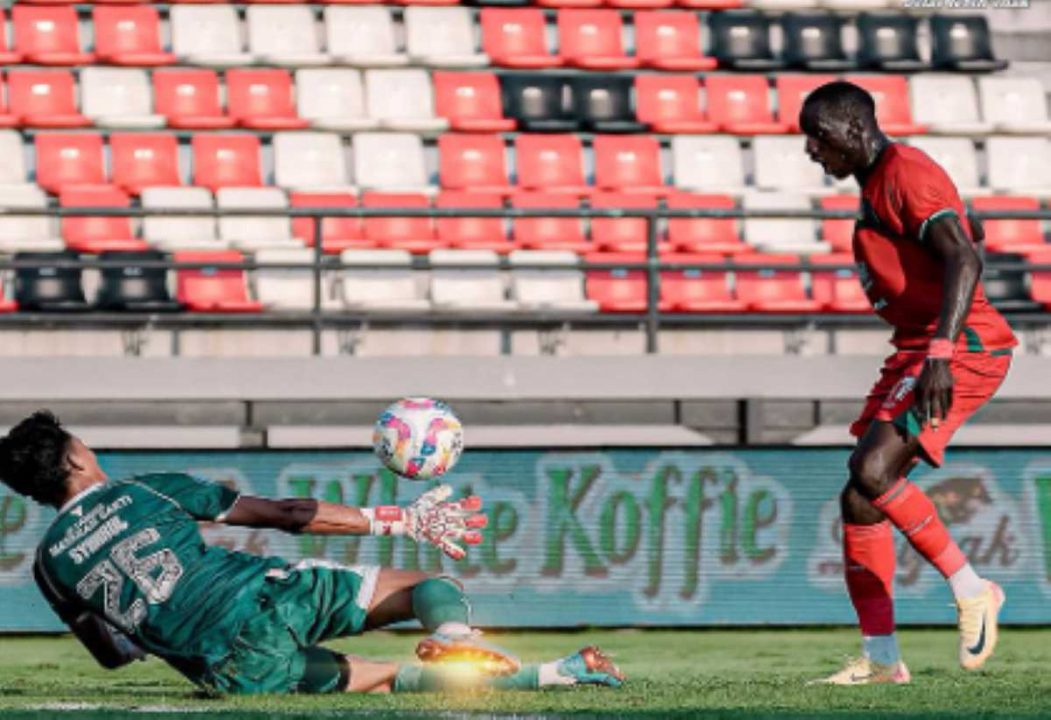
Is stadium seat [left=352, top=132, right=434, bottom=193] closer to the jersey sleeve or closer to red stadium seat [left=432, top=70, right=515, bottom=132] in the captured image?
red stadium seat [left=432, top=70, right=515, bottom=132]

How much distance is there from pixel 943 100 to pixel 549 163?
365 cm

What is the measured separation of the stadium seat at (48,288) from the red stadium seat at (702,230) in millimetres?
4535

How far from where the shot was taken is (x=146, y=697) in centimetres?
680

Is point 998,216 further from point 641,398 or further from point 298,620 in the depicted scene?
point 298,620

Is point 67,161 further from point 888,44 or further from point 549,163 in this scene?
point 888,44

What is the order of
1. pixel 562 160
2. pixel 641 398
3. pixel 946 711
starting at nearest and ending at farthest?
pixel 946 711, pixel 641 398, pixel 562 160

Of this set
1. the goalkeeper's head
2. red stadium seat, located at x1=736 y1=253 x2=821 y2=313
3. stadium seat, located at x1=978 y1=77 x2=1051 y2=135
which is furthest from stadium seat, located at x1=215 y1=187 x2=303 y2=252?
the goalkeeper's head

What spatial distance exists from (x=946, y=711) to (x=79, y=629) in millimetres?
2619

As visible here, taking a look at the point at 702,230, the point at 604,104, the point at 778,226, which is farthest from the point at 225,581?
the point at 604,104

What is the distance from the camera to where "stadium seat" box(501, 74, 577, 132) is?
1762 cm

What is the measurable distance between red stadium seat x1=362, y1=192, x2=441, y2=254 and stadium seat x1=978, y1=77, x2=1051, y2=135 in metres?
5.07

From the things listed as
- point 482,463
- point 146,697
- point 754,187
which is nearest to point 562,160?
point 754,187

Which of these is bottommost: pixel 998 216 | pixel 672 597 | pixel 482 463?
pixel 672 597

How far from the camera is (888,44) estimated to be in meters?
18.6
